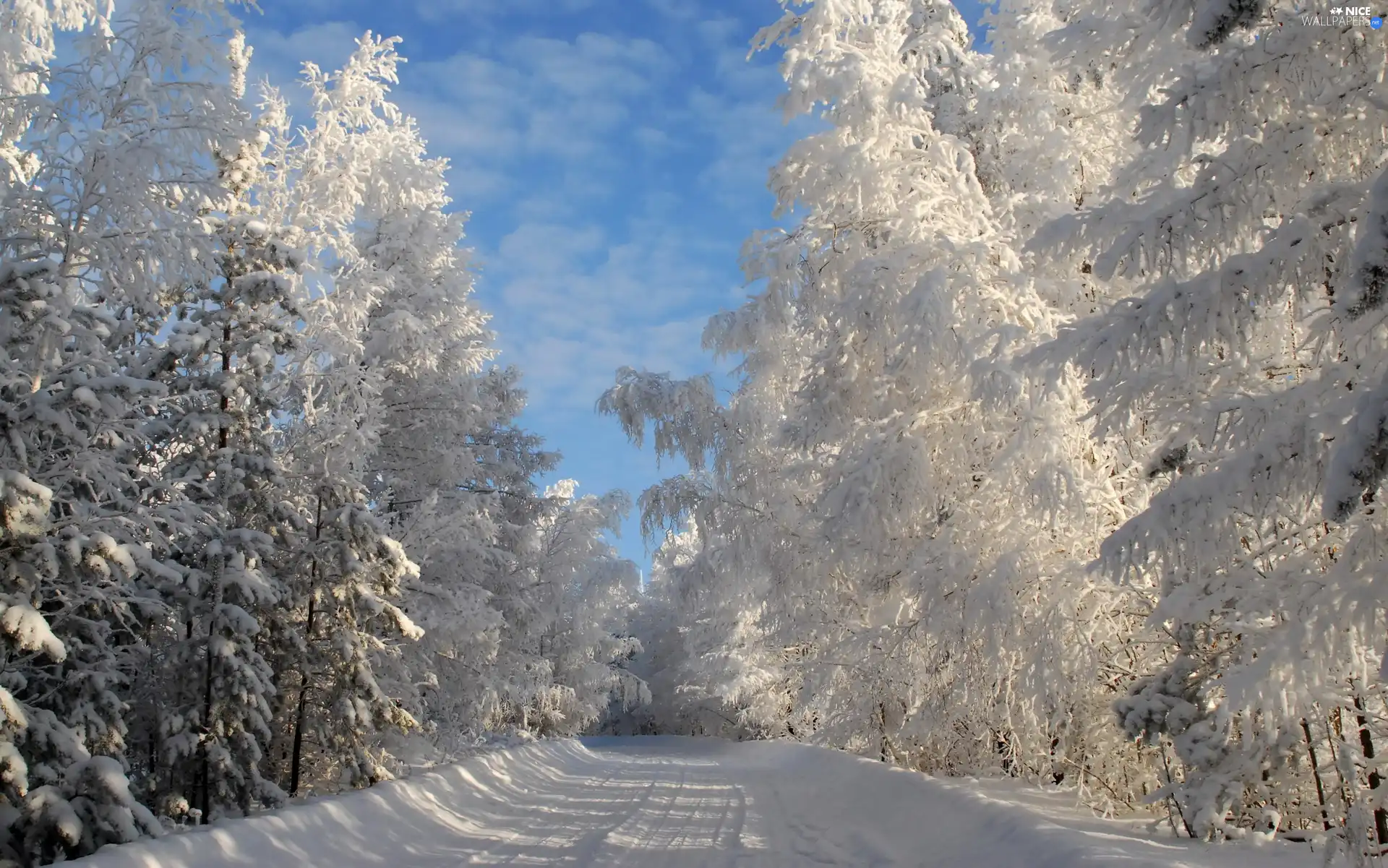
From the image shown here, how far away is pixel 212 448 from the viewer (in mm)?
9047

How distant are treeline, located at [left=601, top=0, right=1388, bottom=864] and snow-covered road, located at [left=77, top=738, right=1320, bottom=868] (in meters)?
0.92

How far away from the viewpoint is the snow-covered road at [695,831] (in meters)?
5.82

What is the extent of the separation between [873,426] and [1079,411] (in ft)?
7.59

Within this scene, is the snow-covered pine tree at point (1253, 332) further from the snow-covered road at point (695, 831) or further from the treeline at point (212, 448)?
the treeline at point (212, 448)

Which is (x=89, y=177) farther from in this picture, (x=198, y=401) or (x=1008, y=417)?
(x=1008, y=417)

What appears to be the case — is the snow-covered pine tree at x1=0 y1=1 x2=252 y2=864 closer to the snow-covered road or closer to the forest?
the forest

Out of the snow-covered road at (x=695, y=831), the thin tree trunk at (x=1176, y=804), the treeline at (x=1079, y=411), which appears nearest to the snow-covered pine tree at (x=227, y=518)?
the snow-covered road at (x=695, y=831)

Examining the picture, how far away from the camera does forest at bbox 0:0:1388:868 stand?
173 inches

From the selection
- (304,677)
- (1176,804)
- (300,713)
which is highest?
(304,677)

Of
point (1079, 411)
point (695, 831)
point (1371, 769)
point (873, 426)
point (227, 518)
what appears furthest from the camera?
point (873, 426)

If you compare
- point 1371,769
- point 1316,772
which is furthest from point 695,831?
point 1371,769

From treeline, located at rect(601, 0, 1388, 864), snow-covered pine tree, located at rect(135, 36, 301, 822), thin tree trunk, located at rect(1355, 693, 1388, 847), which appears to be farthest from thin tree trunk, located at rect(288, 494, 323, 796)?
thin tree trunk, located at rect(1355, 693, 1388, 847)

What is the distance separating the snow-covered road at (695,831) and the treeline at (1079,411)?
0.92m

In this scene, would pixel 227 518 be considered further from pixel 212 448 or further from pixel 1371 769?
pixel 1371 769
